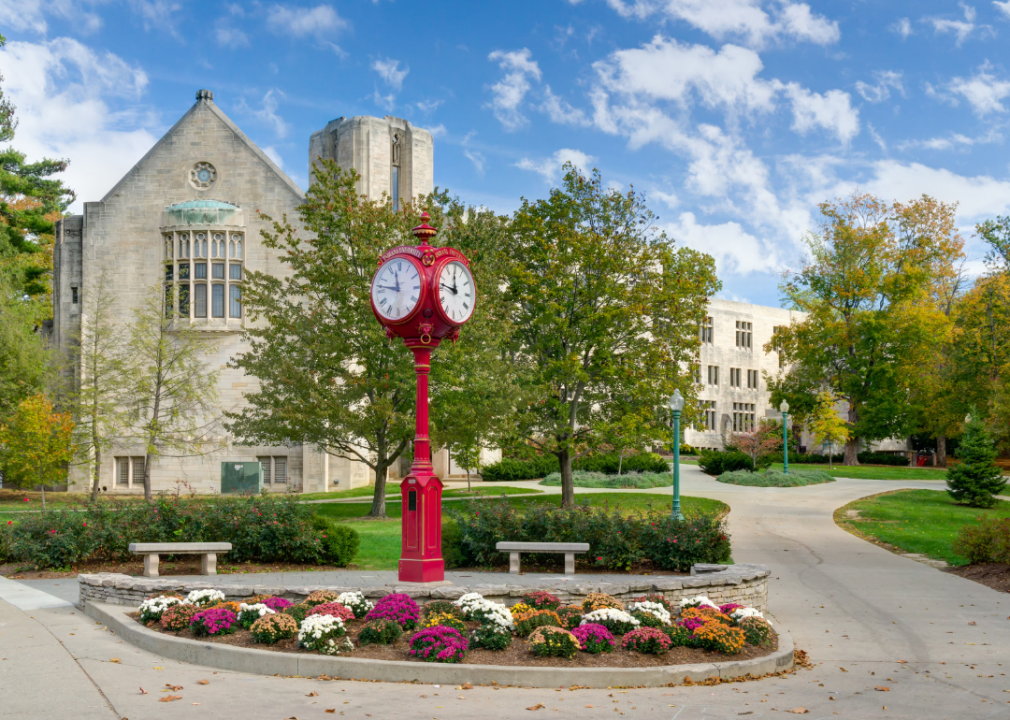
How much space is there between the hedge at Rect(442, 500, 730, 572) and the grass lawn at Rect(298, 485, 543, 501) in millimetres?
15932

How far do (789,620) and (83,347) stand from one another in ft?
86.7

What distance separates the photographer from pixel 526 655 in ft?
27.5

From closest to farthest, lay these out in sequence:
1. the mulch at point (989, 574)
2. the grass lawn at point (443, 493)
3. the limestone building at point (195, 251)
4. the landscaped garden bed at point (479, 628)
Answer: the landscaped garden bed at point (479, 628)
the mulch at point (989, 574)
the grass lawn at point (443, 493)
the limestone building at point (195, 251)

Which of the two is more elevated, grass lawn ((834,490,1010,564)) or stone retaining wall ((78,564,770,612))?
stone retaining wall ((78,564,770,612))

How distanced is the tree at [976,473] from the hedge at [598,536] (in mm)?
18007

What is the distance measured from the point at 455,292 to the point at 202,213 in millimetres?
24374

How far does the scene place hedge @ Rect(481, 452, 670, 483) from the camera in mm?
41219

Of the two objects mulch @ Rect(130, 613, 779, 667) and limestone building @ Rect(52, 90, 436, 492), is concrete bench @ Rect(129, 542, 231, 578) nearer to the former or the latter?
mulch @ Rect(130, 613, 779, 667)

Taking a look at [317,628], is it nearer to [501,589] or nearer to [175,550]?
[501,589]

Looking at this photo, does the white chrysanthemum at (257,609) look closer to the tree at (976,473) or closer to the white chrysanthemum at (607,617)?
the white chrysanthemum at (607,617)

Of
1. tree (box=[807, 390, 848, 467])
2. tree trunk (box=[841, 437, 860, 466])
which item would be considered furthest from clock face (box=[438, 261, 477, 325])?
tree trunk (box=[841, 437, 860, 466])

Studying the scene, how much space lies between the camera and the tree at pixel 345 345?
914 inches

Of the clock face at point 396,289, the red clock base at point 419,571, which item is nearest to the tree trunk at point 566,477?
the red clock base at point 419,571

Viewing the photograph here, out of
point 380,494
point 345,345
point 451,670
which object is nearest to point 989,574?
point 451,670
